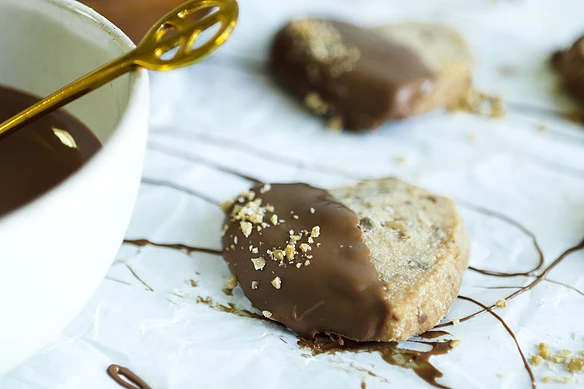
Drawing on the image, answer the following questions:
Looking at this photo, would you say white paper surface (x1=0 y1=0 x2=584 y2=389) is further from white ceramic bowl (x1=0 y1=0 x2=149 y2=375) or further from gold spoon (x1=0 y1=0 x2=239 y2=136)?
gold spoon (x1=0 y1=0 x2=239 y2=136)

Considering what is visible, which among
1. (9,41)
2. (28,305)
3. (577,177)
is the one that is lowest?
(577,177)

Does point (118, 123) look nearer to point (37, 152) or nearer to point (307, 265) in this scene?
point (37, 152)

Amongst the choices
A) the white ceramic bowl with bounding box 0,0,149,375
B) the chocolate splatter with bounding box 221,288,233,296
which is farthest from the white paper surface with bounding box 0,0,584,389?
the white ceramic bowl with bounding box 0,0,149,375

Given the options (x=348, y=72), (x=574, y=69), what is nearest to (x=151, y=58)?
(x=348, y=72)

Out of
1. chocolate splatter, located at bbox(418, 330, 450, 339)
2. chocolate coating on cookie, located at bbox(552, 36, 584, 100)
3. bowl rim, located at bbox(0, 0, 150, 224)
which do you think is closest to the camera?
bowl rim, located at bbox(0, 0, 150, 224)

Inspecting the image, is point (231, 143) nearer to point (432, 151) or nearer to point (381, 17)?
point (432, 151)

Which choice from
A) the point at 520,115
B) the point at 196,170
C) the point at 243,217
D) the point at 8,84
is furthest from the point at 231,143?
the point at 520,115

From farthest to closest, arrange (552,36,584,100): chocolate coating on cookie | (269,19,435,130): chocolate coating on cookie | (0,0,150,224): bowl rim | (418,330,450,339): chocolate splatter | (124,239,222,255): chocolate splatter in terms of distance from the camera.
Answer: (552,36,584,100): chocolate coating on cookie < (269,19,435,130): chocolate coating on cookie < (124,239,222,255): chocolate splatter < (418,330,450,339): chocolate splatter < (0,0,150,224): bowl rim
